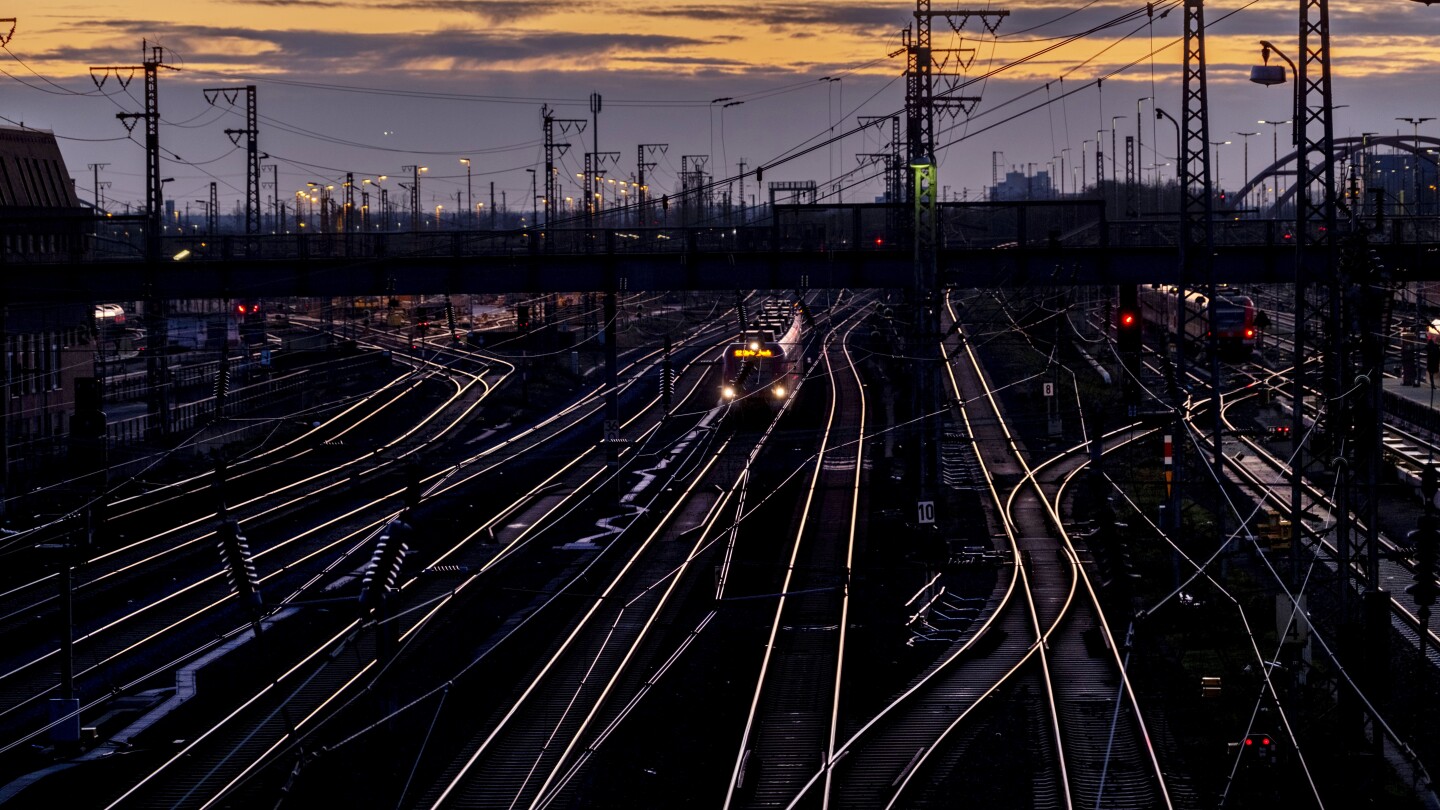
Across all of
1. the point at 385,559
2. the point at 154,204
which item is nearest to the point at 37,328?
the point at 154,204

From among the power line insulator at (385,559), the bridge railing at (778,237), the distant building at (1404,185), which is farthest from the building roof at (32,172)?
the distant building at (1404,185)

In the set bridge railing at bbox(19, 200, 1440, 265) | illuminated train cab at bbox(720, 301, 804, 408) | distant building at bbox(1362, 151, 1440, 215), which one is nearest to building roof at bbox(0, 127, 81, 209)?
bridge railing at bbox(19, 200, 1440, 265)

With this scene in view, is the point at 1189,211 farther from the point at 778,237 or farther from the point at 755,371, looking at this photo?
the point at 755,371

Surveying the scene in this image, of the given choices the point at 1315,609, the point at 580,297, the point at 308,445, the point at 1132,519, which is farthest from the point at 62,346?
the point at 580,297

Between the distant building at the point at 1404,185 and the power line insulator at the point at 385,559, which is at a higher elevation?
the distant building at the point at 1404,185

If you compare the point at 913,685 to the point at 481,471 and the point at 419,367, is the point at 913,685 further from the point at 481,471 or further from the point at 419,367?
the point at 419,367

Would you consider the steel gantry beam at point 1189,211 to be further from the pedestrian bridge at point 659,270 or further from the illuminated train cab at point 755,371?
the illuminated train cab at point 755,371

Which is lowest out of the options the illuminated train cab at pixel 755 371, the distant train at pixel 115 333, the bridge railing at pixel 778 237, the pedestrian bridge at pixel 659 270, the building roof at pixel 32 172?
the illuminated train cab at pixel 755 371

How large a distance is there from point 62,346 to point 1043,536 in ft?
79.2

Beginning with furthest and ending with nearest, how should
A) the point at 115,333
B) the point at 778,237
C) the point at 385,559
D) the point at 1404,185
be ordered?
1. the point at 1404,185
2. the point at 115,333
3. the point at 778,237
4. the point at 385,559

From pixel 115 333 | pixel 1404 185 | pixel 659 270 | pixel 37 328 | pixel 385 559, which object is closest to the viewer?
pixel 385 559

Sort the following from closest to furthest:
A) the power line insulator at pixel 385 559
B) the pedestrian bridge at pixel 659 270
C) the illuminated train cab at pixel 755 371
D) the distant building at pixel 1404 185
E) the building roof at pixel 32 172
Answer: the power line insulator at pixel 385 559, the pedestrian bridge at pixel 659 270, the building roof at pixel 32 172, the illuminated train cab at pixel 755 371, the distant building at pixel 1404 185

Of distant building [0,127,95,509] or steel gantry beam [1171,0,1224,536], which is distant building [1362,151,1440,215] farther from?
distant building [0,127,95,509]

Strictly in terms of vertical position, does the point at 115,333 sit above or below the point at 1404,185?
below
